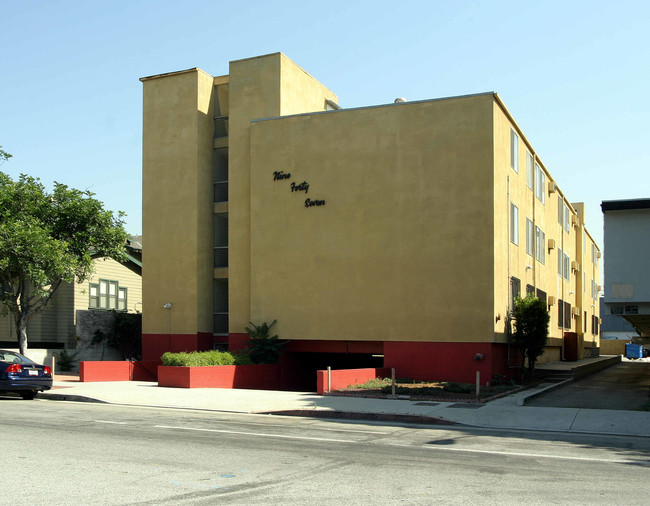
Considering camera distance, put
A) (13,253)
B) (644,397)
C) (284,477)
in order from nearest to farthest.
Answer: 1. (284,477)
2. (644,397)
3. (13,253)

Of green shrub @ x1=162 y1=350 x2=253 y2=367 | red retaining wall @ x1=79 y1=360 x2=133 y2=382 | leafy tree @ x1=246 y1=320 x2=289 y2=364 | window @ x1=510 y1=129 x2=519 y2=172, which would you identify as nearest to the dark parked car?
green shrub @ x1=162 y1=350 x2=253 y2=367

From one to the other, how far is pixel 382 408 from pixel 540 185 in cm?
2241

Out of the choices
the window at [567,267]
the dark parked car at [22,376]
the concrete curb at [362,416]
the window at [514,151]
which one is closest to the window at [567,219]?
the window at [567,267]

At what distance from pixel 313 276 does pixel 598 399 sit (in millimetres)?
12077

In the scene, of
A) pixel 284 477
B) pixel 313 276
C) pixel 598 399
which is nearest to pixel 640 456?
pixel 284 477

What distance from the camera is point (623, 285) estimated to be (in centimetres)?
2117

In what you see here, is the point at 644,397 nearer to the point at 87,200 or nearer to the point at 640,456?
the point at 640,456

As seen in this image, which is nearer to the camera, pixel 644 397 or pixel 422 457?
pixel 422 457

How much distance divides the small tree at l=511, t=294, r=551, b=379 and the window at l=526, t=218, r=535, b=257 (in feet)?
16.6

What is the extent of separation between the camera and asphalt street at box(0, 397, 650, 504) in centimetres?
851

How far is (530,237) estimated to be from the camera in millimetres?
34219

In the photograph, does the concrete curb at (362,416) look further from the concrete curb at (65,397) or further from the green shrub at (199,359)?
the green shrub at (199,359)

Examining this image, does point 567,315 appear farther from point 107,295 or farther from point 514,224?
point 107,295

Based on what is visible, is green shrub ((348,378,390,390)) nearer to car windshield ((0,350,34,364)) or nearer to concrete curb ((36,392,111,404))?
concrete curb ((36,392,111,404))
